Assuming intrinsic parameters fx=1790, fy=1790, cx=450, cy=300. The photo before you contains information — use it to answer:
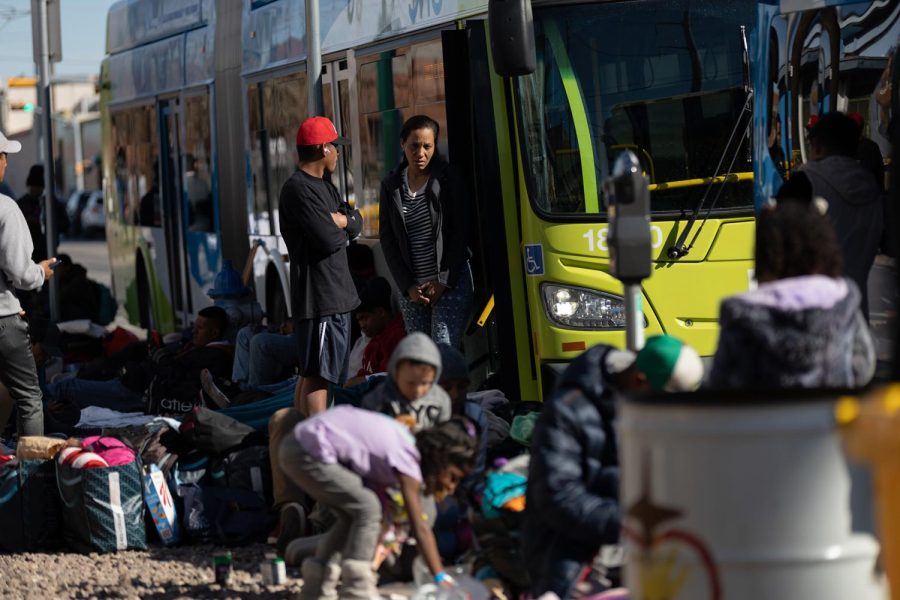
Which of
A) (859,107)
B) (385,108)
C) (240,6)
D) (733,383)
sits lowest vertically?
(733,383)

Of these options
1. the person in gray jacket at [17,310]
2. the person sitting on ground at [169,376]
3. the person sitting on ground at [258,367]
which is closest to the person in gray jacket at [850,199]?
the person in gray jacket at [17,310]

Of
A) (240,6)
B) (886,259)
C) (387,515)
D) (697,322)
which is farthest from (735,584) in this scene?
(240,6)

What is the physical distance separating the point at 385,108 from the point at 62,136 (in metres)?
79.1

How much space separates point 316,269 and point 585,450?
3.30 metres

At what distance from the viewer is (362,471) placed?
616cm

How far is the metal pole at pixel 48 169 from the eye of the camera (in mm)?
15992

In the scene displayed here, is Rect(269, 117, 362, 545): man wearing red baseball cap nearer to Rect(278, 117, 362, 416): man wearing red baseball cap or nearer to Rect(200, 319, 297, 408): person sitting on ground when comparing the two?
Rect(278, 117, 362, 416): man wearing red baseball cap

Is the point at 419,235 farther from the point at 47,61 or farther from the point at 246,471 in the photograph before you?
the point at 47,61

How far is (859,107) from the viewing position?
7391mm

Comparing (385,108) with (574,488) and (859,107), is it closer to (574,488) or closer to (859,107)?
(859,107)

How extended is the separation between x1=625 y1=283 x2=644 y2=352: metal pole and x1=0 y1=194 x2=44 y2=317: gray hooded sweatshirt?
3463 mm

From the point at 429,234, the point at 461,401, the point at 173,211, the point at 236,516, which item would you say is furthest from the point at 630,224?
the point at 173,211

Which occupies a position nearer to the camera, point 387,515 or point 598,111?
point 387,515

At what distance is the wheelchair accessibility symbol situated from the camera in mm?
9250
